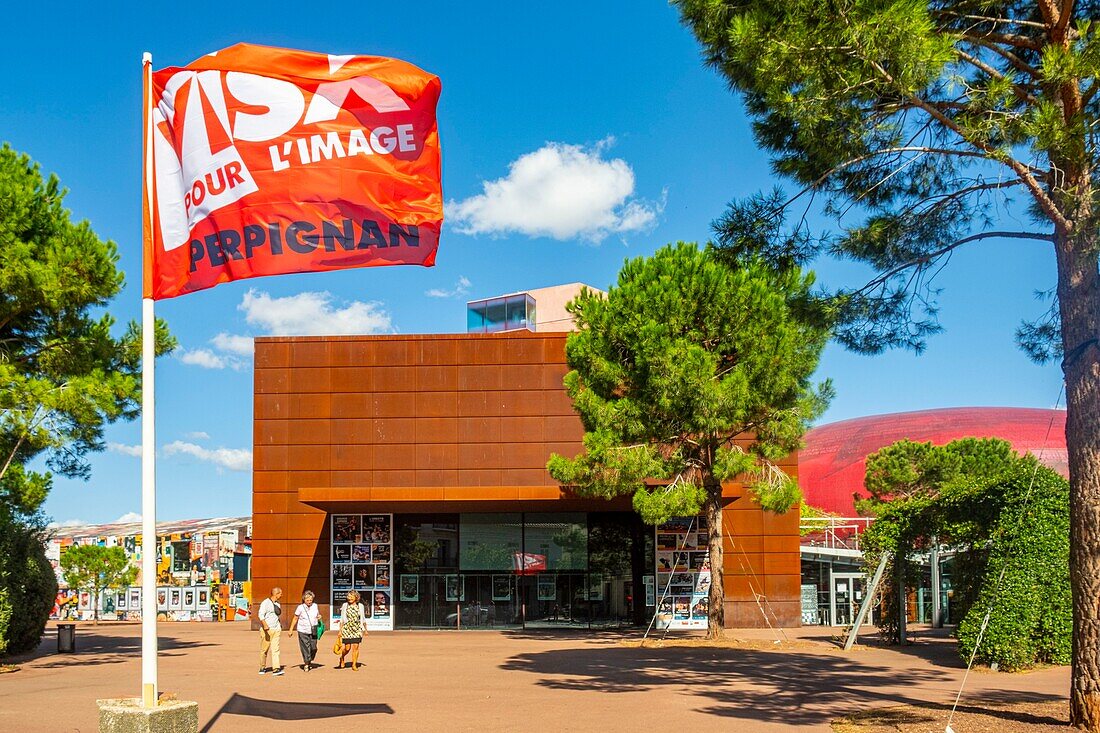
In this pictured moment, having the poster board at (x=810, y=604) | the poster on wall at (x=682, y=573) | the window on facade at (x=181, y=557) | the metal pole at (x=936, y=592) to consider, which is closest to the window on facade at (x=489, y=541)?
the poster on wall at (x=682, y=573)

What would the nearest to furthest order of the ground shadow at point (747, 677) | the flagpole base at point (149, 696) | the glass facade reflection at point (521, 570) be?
the flagpole base at point (149, 696) → the ground shadow at point (747, 677) → the glass facade reflection at point (521, 570)

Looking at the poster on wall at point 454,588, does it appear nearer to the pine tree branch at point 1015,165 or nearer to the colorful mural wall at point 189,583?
the colorful mural wall at point 189,583

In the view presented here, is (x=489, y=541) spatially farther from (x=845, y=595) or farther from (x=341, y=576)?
(x=845, y=595)

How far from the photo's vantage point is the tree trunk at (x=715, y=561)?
1047 inches

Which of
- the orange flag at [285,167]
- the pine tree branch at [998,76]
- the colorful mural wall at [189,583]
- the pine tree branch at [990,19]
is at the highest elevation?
the pine tree branch at [990,19]

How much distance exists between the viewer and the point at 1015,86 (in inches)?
459

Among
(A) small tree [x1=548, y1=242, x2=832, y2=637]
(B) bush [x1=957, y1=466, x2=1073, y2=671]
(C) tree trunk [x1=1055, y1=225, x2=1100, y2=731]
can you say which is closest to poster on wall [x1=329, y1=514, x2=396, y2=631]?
(A) small tree [x1=548, y1=242, x2=832, y2=637]

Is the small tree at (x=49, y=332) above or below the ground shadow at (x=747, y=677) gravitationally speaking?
above

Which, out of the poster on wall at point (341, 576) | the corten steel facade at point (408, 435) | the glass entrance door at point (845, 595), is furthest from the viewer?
the glass entrance door at point (845, 595)

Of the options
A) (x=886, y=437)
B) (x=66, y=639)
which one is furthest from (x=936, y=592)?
(x=886, y=437)

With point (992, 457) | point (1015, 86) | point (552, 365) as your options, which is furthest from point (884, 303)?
point (992, 457)

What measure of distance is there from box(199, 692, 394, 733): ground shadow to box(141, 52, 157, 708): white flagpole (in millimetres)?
3101

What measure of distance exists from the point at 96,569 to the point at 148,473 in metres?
39.9

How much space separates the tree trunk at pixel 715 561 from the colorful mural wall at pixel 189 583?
28616 mm
